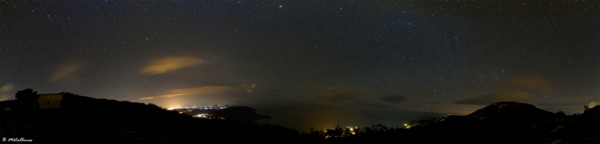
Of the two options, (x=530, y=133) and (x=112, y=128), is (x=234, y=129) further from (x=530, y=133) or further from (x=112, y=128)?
(x=530, y=133)

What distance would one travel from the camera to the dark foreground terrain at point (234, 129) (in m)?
8.54

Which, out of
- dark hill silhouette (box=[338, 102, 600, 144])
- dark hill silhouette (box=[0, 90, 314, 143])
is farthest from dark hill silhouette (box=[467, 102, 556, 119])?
dark hill silhouette (box=[0, 90, 314, 143])

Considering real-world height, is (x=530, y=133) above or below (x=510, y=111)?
below

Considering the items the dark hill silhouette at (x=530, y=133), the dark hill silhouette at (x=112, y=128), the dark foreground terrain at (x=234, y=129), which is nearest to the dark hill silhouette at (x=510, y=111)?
the dark foreground terrain at (x=234, y=129)

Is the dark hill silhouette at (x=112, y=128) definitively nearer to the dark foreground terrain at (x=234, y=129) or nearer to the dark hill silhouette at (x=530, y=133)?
the dark foreground terrain at (x=234, y=129)

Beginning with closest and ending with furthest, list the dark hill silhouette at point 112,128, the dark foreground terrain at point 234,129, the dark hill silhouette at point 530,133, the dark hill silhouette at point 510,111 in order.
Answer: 1. the dark hill silhouette at point 530,133
2. the dark foreground terrain at point 234,129
3. the dark hill silhouette at point 112,128
4. the dark hill silhouette at point 510,111

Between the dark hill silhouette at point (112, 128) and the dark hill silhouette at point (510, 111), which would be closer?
the dark hill silhouette at point (112, 128)

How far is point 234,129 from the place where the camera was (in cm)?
1753

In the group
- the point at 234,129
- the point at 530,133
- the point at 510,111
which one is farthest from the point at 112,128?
the point at 510,111

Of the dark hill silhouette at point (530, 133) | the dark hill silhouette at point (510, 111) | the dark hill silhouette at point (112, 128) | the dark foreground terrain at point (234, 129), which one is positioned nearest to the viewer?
the dark hill silhouette at point (530, 133)

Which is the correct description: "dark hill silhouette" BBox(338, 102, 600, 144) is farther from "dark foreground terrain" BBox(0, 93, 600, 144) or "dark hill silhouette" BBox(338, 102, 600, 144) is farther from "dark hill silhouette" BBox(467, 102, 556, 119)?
"dark hill silhouette" BBox(467, 102, 556, 119)

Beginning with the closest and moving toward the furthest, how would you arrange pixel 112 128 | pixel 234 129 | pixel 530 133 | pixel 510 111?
1. pixel 530 133
2. pixel 112 128
3. pixel 510 111
4. pixel 234 129

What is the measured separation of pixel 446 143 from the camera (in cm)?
935

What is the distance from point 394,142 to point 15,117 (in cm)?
2043
